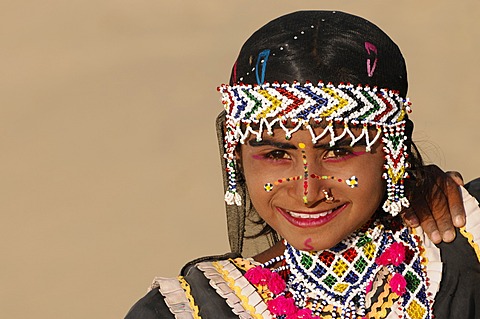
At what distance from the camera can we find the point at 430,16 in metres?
9.23

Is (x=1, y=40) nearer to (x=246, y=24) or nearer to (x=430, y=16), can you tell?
(x=246, y=24)

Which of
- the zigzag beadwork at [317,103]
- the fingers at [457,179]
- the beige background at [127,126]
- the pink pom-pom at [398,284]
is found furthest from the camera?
the beige background at [127,126]

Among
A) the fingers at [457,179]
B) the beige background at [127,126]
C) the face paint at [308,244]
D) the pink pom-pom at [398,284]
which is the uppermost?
the fingers at [457,179]

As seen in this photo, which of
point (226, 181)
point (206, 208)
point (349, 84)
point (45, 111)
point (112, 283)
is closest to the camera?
point (349, 84)

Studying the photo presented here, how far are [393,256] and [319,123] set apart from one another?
0.51 metres

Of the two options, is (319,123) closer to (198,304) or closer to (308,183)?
(308,183)

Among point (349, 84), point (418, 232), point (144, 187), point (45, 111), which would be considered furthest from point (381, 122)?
point (45, 111)

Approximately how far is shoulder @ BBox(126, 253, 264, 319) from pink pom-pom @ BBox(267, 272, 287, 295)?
74mm

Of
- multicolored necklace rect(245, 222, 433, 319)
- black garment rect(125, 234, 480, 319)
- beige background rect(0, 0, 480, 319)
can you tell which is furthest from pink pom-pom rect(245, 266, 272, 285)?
beige background rect(0, 0, 480, 319)

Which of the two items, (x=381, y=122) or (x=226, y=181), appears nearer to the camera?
(x=381, y=122)

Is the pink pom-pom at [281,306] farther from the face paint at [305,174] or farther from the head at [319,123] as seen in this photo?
the face paint at [305,174]

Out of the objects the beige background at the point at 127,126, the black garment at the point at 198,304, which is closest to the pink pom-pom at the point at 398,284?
the black garment at the point at 198,304

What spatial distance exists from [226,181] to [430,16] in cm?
614

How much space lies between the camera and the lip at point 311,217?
3.05 metres
